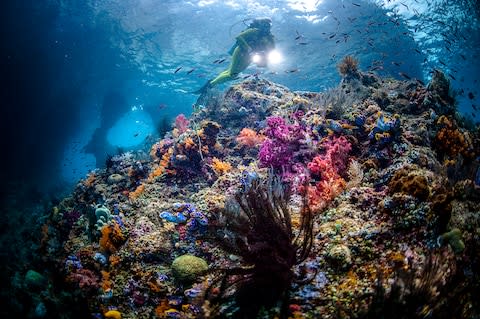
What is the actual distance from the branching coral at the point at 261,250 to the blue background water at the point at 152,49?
13.8 metres

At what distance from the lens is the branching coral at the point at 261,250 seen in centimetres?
318

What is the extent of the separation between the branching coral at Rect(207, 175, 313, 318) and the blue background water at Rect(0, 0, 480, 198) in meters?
13.8

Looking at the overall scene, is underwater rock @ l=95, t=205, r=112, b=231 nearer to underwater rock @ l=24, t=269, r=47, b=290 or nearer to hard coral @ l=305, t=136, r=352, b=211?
underwater rock @ l=24, t=269, r=47, b=290

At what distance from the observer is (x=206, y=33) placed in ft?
82.0

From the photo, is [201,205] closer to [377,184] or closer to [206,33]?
[377,184]

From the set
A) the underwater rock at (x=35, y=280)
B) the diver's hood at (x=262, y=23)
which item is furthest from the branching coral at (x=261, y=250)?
the diver's hood at (x=262, y=23)

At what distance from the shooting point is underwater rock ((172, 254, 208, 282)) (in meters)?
4.23

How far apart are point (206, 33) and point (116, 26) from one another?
25.3 feet

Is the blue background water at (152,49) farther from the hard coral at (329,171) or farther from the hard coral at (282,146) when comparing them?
the hard coral at (329,171)

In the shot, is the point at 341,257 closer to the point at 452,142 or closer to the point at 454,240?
the point at 454,240

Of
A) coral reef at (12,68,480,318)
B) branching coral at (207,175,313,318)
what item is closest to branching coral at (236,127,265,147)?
coral reef at (12,68,480,318)

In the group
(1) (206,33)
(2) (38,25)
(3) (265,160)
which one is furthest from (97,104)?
(3) (265,160)

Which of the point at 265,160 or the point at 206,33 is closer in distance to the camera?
the point at 265,160

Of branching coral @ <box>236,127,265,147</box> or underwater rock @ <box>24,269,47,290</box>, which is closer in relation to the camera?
underwater rock @ <box>24,269,47,290</box>
